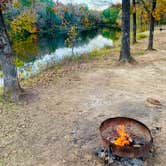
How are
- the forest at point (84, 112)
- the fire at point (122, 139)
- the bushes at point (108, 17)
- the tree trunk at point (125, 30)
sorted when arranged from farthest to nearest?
the bushes at point (108, 17)
the tree trunk at point (125, 30)
the forest at point (84, 112)
the fire at point (122, 139)

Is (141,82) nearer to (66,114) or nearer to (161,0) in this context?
(66,114)

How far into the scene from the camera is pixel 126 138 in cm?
546

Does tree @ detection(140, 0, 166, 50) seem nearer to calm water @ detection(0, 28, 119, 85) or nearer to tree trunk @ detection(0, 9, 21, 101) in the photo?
calm water @ detection(0, 28, 119, 85)

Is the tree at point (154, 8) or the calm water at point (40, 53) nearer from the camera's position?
the calm water at point (40, 53)

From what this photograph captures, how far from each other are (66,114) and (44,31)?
44.0 meters

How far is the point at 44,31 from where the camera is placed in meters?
49.6

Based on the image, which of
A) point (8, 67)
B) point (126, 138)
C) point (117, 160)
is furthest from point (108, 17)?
point (117, 160)

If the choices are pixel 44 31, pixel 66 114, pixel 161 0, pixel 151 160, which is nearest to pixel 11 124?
pixel 66 114

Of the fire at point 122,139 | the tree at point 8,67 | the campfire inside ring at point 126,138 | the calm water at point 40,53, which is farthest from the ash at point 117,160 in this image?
the calm water at point 40,53

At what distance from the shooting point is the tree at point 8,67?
25.8 ft

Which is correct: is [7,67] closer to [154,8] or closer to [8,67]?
[8,67]

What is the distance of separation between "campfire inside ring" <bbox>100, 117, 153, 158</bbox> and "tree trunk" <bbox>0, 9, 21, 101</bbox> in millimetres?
3769

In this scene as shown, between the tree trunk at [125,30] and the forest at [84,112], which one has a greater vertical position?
the tree trunk at [125,30]

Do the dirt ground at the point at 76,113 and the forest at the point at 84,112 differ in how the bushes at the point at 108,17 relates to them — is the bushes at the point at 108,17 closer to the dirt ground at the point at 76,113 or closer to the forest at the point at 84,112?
the forest at the point at 84,112
